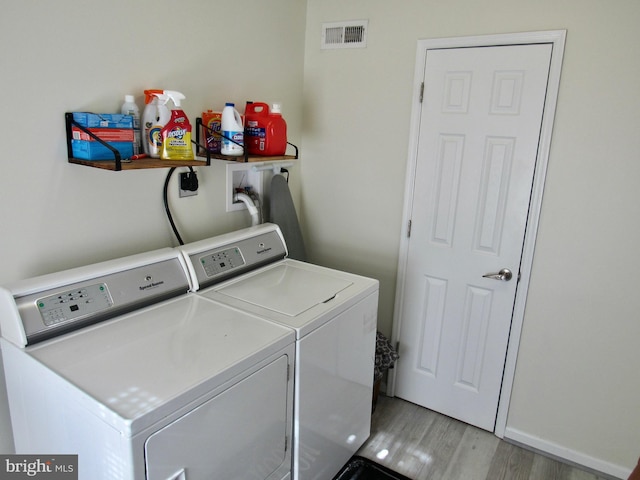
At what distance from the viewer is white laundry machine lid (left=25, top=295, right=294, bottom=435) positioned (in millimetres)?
1165

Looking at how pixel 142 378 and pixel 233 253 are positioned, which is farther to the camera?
pixel 233 253

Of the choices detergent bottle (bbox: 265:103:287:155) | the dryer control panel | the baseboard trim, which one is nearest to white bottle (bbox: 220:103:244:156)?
detergent bottle (bbox: 265:103:287:155)

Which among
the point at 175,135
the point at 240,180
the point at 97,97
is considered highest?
the point at 97,97

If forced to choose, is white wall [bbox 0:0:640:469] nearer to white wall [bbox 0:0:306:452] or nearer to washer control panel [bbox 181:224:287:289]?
white wall [bbox 0:0:306:452]

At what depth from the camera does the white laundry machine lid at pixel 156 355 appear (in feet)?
3.82

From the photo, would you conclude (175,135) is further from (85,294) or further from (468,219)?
(468,219)

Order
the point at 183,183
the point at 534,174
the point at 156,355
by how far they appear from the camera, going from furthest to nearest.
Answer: the point at 534,174 → the point at 183,183 → the point at 156,355

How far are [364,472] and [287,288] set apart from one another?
3.31 feet

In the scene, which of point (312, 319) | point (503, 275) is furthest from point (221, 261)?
point (503, 275)

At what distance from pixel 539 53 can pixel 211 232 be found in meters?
1.75

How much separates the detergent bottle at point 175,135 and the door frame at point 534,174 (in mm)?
1239

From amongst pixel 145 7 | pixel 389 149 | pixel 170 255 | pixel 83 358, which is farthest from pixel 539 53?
pixel 83 358

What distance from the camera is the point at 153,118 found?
5.72 feet

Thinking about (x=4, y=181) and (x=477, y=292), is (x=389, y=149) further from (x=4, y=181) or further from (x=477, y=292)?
(x=4, y=181)
